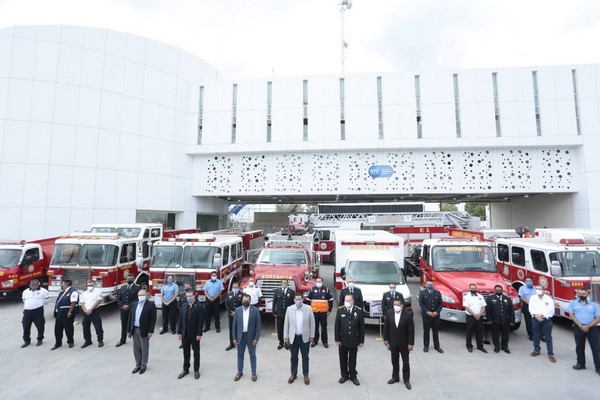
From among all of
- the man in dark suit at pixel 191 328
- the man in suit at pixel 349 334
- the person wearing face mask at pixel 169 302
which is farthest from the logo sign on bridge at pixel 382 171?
the man in dark suit at pixel 191 328

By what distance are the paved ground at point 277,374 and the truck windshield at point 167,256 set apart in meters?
2.47

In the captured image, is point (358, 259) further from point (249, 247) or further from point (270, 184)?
point (270, 184)

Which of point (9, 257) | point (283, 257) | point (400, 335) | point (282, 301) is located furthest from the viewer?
point (9, 257)

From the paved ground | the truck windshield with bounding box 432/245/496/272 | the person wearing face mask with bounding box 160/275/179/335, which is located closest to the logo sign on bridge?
the truck windshield with bounding box 432/245/496/272

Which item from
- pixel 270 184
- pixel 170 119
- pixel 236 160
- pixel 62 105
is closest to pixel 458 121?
pixel 270 184

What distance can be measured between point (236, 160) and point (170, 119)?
21.1 ft

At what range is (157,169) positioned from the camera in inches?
953

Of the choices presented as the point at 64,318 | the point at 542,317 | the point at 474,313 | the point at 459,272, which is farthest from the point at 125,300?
the point at 542,317

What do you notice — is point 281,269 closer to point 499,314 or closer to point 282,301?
point 282,301

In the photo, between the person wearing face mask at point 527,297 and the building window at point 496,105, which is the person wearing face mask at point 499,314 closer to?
the person wearing face mask at point 527,297

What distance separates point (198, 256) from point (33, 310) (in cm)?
438

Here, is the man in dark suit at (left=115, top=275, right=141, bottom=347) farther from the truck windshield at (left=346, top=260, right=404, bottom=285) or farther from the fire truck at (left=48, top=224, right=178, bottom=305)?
the truck windshield at (left=346, top=260, right=404, bottom=285)

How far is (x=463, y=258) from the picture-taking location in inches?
381

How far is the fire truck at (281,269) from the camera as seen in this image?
8852mm
